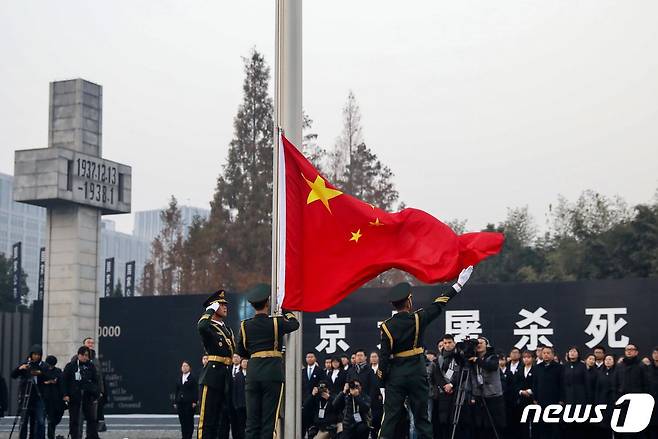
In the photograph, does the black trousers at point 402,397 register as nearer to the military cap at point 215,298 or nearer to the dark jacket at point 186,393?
the military cap at point 215,298

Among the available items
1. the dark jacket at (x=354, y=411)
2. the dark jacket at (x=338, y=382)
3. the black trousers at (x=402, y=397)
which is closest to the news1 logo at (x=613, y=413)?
the dark jacket at (x=354, y=411)

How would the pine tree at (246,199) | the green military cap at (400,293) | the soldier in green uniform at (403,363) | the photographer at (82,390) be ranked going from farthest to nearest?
the pine tree at (246,199), the photographer at (82,390), the green military cap at (400,293), the soldier in green uniform at (403,363)

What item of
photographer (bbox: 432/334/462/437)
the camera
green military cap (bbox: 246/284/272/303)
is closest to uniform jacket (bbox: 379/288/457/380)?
green military cap (bbox: 246/284/272/303)

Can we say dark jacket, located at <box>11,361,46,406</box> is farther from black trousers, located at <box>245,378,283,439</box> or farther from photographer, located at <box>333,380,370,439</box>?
black trousers, located at <box>245,378,283,439</box>

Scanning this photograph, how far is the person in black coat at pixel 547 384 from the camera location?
48.7 feet

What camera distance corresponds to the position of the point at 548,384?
1485cm

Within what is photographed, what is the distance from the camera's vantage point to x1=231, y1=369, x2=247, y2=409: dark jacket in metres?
15.3

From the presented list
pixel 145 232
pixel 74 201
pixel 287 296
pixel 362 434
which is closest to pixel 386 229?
pixel 287 296

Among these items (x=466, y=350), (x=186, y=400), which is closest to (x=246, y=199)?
(x=186, y=400)

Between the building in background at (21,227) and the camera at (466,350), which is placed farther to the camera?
the building in background at (21,227)

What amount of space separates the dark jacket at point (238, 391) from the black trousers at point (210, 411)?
474cm

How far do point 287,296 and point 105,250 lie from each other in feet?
389

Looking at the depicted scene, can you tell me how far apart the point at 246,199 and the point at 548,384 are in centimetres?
2450

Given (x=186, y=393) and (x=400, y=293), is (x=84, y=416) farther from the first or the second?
(x=400, y=293)
